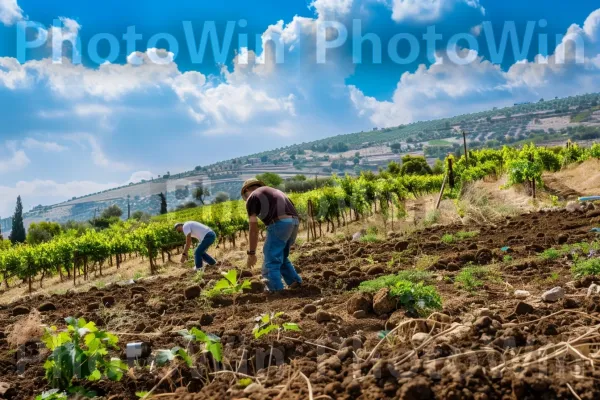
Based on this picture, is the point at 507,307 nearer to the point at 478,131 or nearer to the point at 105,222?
the point at 105,222

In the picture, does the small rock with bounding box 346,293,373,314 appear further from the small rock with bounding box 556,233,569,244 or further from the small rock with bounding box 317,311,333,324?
the small rock with bounding box 556,233,569,244

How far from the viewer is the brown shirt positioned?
243 inches

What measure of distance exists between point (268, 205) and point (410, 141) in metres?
130

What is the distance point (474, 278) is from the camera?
591 cm

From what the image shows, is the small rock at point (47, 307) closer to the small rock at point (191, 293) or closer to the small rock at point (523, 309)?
the small rock at point (191, 293)

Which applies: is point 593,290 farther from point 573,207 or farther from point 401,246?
point 573,207

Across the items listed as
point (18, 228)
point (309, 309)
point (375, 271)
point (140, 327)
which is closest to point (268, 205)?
point (375, 271)

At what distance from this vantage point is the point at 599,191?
19672 millimetres

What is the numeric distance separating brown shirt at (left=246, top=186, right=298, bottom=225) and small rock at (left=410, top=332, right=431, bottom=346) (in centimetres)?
309

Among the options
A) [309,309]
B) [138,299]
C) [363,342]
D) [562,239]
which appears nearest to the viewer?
[363,342]

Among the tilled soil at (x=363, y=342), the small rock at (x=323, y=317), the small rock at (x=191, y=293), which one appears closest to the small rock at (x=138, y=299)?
the tilled soil at (x=363, y=342)

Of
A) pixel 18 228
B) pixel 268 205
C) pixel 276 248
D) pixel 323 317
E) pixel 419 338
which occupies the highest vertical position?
pixel 268 205

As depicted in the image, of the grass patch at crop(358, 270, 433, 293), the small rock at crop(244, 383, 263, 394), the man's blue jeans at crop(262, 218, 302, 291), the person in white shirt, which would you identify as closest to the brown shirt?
the man's blue jeans at crop(262, 218, 302, 291)

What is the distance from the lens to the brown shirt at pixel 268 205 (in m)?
6.18
